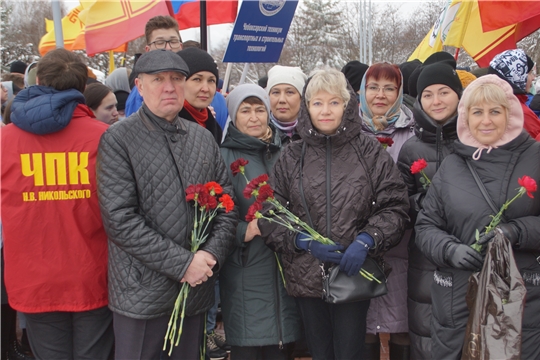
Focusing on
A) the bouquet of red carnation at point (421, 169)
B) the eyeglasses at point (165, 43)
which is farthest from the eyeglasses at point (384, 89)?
the eyeglasses at point (165, 43)

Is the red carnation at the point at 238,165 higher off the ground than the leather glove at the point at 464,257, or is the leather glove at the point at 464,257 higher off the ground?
the red carnation at the point at 238,165

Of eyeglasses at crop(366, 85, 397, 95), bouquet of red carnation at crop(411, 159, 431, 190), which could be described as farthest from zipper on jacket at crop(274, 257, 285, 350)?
eyeglasses at crop(366, 85, 397, 95)

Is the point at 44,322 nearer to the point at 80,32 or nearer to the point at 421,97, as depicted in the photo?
the point at 421,97

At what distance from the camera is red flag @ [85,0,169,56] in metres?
6.97

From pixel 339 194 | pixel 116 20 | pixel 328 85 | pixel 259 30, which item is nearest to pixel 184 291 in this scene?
pixel 339 194

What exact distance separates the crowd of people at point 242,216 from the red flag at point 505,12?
2748mm

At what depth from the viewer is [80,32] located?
12.0 meters

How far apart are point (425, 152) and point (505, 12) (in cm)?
323

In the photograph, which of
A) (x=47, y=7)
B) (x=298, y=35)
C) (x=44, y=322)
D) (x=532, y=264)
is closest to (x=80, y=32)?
(x=44, y=322)

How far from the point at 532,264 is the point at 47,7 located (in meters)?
38.2

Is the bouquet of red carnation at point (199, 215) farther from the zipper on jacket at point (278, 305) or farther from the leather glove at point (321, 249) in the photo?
the zipper on jacket at point (278, 305)

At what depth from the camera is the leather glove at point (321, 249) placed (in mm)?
2803

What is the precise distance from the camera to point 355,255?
2.73 m

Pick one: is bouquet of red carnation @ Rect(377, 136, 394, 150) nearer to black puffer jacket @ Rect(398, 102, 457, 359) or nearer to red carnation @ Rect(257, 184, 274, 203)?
black puffer jacket @ Rect(398, 102, 457, 359)
